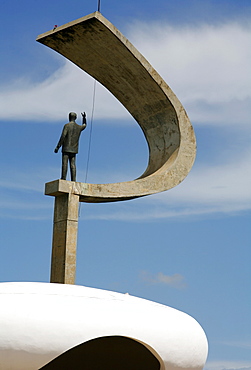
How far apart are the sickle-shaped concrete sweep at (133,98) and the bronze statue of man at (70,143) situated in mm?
890

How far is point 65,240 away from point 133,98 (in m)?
4.67

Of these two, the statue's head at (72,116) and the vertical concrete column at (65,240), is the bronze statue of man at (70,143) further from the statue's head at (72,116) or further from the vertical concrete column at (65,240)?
the vertical concrete column at (65,240)

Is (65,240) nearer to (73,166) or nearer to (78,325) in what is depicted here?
(73,166)

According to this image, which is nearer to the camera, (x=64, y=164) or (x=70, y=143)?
(x=64, y=164)

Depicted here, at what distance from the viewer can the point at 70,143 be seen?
728 inches

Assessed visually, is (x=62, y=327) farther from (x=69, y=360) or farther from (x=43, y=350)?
(x=69, y=360)

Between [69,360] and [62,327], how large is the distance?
15.9ft

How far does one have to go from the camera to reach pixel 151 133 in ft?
65.9

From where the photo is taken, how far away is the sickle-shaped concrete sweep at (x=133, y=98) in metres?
18.1

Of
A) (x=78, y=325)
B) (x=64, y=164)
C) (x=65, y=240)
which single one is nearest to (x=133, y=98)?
(x=64, y=164)

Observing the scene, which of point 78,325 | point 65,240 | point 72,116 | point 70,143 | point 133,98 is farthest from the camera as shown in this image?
point 133,98

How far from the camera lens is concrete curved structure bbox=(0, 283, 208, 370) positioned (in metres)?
13.4

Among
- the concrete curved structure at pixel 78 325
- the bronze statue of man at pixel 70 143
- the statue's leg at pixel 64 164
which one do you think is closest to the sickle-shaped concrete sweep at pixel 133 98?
the statue's leg at pixel 64 164

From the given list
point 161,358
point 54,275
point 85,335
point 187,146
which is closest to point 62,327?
point 85,335
